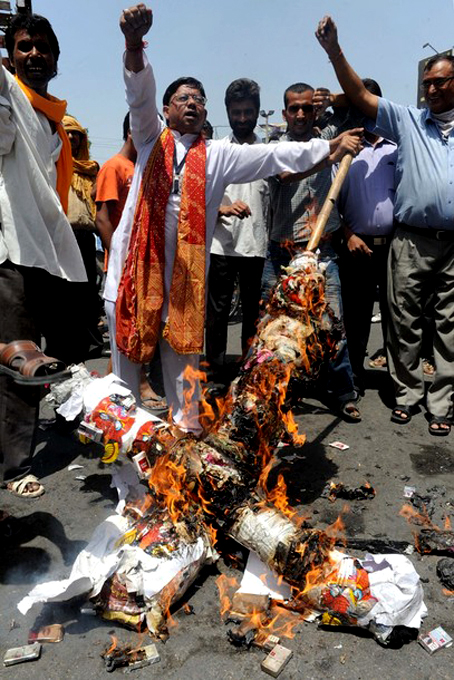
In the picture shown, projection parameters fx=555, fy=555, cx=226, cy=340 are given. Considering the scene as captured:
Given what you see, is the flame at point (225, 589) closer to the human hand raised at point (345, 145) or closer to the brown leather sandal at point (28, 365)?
the brown leather sandal at point (28, 365)

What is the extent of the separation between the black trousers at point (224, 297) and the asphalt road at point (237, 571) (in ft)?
3.47

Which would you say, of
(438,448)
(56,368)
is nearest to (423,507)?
(438,448)

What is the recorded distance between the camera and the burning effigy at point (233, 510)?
2.40 m

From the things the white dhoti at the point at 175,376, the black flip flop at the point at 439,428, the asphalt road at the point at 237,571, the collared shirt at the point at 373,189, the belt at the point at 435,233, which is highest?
the collared shirt at the point at 373,189

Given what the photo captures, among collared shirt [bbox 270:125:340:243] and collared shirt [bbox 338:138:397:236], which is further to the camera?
collared shirt [bbox 338:138:397:236]

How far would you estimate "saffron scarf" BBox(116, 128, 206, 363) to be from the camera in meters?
3.31

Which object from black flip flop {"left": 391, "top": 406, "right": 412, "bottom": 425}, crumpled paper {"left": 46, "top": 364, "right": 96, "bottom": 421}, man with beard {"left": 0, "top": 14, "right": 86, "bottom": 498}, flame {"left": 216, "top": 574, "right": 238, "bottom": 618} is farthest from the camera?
black flip flop {"left": 391, "top": 406, "right": 412, "bottom": 425}

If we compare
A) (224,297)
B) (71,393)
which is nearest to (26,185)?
(71,393)

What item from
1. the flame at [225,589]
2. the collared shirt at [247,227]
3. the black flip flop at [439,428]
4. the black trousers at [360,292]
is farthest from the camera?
the collared shirt at [247,227]

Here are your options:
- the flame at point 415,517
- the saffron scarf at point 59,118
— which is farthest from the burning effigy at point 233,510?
the saffron scarf at point 59,118

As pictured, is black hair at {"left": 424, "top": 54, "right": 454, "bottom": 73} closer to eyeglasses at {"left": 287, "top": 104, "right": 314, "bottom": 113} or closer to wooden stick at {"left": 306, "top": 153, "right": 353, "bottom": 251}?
eyeglasses at {"left": 287, "top": 104, "right": 314, "bottom": 113}

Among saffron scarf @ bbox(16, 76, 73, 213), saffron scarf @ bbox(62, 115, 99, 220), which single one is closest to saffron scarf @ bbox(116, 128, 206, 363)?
saffron scarf @ bbox(16, 76, 73, 213)

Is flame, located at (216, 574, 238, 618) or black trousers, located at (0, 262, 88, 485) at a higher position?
black trousers, located at (0, 262, 88, 485)

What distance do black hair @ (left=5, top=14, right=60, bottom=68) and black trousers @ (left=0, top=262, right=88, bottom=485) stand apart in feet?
4.39
